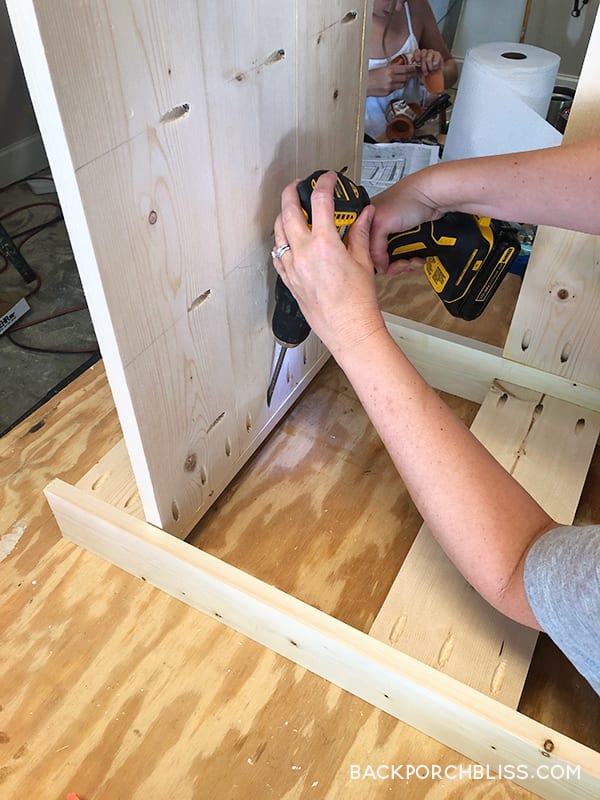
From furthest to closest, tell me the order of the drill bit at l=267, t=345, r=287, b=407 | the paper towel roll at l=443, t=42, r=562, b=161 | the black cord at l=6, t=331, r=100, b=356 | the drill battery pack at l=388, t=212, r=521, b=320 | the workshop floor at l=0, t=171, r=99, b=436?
the black cord at l=6, t=331, r=100, b=356 → the workshop floor at l=0, t=171, r=99, b=436 → the paper towel roll at l=443, t=42, r=562, b=161 → the drill bit at l=267, t=345, r=287, b=407 → the drill battery pack at l=388, t=212, r=521, b=320

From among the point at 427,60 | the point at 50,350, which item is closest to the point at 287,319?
the point at 50,350

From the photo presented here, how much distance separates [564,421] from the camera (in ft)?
3.24

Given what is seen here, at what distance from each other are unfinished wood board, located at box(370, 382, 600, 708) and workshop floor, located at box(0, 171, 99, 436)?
2.70 feet

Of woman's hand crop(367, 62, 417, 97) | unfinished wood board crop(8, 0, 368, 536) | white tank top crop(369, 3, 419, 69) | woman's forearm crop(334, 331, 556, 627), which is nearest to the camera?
unfinished wood board crop(8, 0, 368, 536)

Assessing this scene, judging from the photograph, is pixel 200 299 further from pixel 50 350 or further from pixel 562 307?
pixel 50 350

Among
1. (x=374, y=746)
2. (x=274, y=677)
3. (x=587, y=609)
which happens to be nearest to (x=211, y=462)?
(x=274, y=677)

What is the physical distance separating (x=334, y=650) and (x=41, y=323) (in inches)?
53.8

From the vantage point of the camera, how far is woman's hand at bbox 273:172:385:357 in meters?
0.64

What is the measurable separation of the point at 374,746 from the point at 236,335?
505 mm

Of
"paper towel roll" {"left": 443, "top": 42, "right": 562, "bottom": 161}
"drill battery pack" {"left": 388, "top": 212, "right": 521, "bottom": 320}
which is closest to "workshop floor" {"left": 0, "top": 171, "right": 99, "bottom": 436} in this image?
"drill battery pack" {"left": 388, "top": 212, "right": 521, "bottom": 320}

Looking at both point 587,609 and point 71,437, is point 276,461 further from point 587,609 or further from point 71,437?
point 587,609

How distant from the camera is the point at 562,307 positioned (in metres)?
0.96

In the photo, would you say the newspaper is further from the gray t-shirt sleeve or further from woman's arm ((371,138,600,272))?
the gray t-shirt sleeve

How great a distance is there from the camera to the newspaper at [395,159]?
60.2 inches
